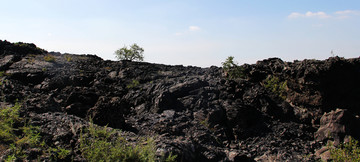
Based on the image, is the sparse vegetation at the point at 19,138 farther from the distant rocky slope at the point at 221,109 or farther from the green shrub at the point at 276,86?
the green shrub at the point at 276,86

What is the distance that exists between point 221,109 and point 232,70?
473cm

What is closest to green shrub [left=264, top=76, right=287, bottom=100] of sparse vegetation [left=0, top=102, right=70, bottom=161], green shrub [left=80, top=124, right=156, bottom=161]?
green shrub [left=80, top=124, right=156, bottom=161]

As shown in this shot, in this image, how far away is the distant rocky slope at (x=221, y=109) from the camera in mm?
9734

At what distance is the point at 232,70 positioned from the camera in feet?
55.1

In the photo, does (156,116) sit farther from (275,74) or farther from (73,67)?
(73,67)

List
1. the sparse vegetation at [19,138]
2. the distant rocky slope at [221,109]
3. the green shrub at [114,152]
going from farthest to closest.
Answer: the distant rocky slope at [221,109] → the sparse vegetation at [19,138] → the green shrub at [114,152]

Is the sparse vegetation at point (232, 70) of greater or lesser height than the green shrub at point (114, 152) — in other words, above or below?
above

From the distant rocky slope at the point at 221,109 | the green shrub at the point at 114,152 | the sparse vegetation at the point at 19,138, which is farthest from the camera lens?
the distant rocky slope at the point at 221,109

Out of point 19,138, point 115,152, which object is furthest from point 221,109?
point 19,138

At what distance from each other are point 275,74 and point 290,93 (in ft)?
5.75

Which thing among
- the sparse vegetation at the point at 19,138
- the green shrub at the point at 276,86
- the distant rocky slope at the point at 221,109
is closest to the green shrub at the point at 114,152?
the distant rocky slope at the point at 221,109

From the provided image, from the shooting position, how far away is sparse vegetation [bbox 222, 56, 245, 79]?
645 inches

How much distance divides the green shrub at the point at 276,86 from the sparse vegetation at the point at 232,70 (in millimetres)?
1849

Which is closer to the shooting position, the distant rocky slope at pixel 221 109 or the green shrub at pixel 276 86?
the distant rocky slope at pixel 221 109
